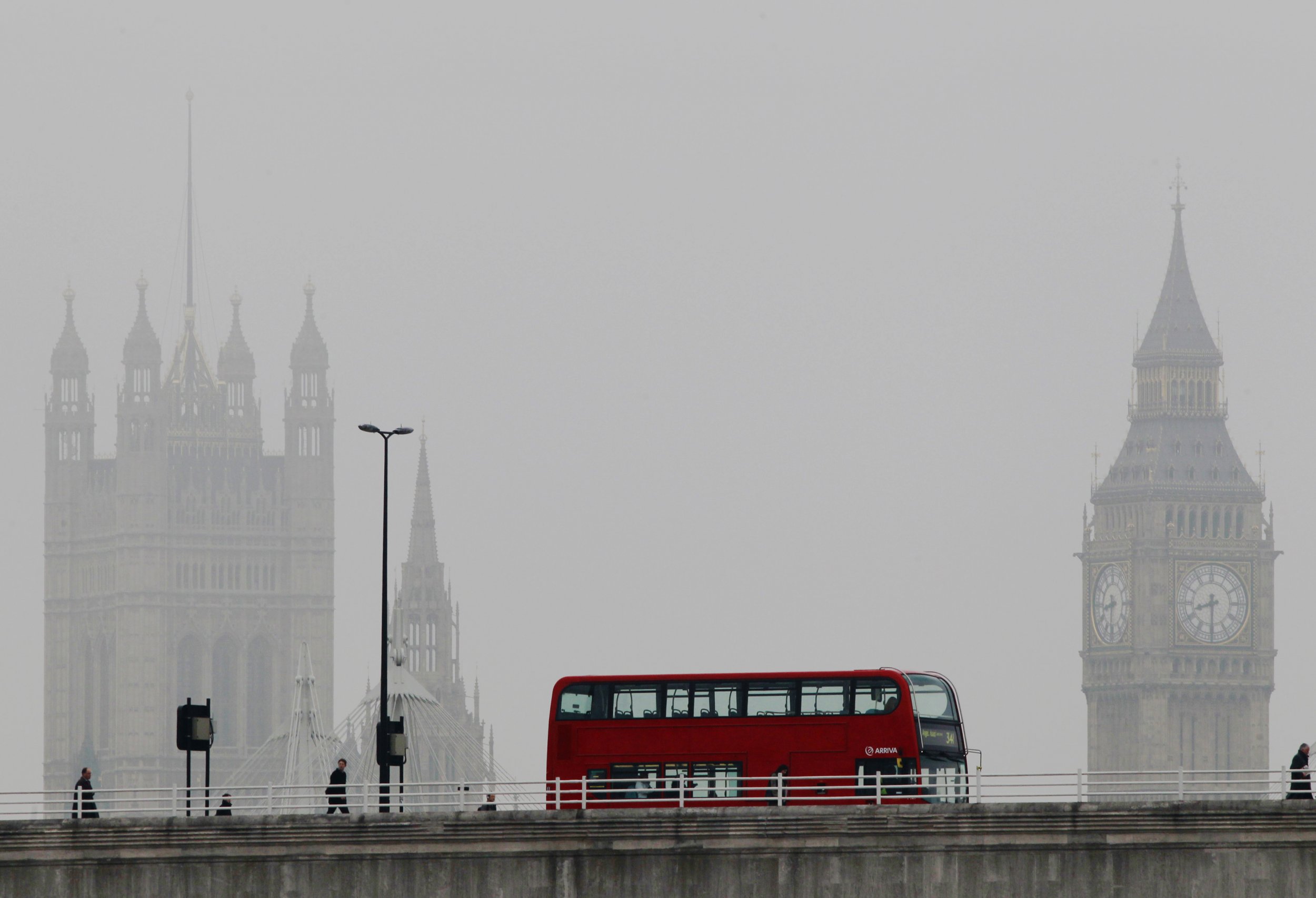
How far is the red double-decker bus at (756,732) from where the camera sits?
2630 inches

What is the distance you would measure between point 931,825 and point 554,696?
36.2 ft

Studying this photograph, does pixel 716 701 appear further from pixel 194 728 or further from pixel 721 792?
pixel 194 728

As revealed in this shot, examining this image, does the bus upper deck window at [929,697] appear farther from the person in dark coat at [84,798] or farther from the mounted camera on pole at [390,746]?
the person in dark coat at [84,798]

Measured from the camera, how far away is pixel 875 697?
6694 centimetres

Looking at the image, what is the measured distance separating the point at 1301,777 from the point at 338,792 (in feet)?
53.6

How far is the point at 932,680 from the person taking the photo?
222ft

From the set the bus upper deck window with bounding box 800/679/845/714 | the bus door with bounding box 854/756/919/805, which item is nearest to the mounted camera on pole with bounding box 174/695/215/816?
the bus upper deck window with bounding box 800/679/845/714

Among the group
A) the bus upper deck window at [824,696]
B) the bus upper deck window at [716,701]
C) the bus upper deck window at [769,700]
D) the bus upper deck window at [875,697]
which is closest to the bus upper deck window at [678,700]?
the bus upper deck window at [716,701]

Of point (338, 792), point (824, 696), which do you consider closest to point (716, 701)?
point (824, 696)

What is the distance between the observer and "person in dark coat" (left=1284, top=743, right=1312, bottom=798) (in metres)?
58.0

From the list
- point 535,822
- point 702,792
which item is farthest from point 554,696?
point 535,822

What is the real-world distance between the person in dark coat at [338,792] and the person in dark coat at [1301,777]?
1580cm

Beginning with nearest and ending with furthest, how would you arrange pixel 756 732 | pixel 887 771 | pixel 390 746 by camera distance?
1. pixel 887 771
2. pixel 756 732
3. pixel 390 746

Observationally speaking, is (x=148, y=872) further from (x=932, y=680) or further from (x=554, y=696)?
(x=932, y=680)
